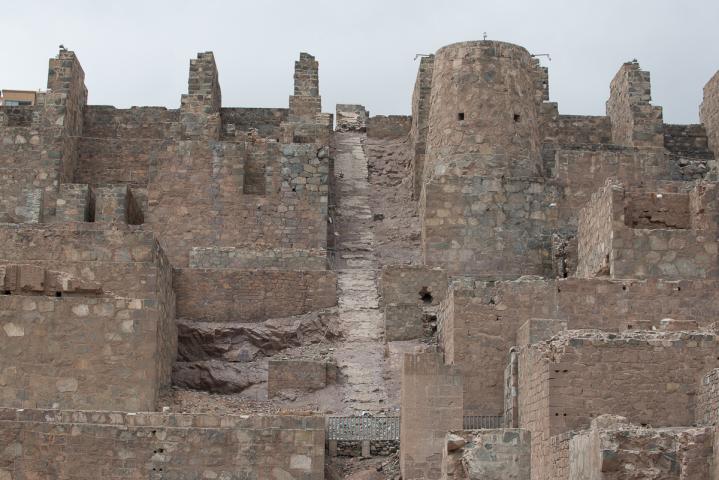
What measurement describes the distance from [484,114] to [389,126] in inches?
307

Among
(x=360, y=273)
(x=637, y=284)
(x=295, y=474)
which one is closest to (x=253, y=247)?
(x=360, y=273)

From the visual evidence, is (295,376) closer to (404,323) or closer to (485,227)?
(404,323)

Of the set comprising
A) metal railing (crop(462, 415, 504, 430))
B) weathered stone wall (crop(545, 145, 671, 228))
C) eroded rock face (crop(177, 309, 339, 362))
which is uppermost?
weathered stone wall (crop(545, 145, 671, 228))

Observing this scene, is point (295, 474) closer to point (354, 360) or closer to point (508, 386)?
point (508, 386)

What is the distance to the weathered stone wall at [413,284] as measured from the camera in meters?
26.5

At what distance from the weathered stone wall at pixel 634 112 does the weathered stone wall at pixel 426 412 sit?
580 inches

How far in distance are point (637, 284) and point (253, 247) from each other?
27.3 ft

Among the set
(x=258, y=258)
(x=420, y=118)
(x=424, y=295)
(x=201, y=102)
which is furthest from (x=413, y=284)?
(x=201, y=102)

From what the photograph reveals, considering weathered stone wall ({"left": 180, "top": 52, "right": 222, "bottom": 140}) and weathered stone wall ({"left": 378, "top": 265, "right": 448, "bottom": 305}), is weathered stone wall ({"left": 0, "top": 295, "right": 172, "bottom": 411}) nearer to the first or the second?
weathered stone wall ({"left": 378, "top": 265, "right": 448, "bottom": 305})

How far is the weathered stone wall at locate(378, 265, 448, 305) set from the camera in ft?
86.8

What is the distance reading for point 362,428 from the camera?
73.8ft


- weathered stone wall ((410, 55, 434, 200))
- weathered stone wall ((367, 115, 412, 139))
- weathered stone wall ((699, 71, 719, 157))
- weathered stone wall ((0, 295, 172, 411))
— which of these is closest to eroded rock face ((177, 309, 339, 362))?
weathered stone wall ((0, 295, 172, 411))

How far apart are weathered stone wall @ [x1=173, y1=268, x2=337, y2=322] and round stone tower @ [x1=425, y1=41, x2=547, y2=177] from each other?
165 inches

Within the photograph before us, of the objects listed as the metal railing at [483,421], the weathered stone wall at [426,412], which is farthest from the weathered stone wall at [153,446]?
the metal railing at [483,421]
